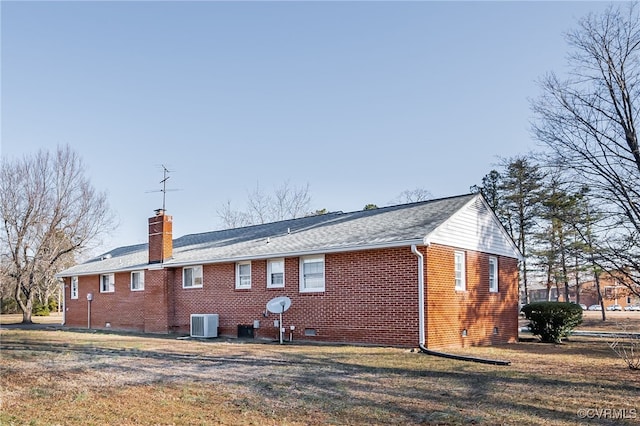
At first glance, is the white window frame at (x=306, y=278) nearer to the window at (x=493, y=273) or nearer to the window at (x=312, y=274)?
the window at (x=312, y=274)

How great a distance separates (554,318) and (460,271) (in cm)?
463

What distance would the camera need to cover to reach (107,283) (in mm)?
25781

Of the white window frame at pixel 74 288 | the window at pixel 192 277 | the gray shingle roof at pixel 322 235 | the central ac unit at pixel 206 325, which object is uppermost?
the gray shingle roof at pixel 322 235

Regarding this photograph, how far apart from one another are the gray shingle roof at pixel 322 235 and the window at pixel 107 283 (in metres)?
0.48

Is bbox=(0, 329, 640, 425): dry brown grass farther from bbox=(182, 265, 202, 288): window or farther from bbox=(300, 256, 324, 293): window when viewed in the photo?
bbox=(182, 265, 202, 288): window

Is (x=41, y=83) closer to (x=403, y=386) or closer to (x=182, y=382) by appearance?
(x=182, y=382)

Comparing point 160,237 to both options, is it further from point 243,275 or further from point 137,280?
point 243,275

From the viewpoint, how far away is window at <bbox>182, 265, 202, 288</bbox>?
68.1ft

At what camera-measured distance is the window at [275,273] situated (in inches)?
699

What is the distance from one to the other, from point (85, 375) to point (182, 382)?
79.6 inches

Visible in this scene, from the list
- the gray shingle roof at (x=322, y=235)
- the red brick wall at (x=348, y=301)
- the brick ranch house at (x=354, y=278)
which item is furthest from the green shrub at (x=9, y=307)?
the red brick wall at (x=348, y=301)

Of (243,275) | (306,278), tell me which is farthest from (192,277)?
(306,278)

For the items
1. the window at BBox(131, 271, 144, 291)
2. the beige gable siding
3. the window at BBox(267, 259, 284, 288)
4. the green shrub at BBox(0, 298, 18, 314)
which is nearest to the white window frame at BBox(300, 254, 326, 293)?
the window at BBox(267, 259, 284, 288)

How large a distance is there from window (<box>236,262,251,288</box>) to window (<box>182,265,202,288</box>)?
2283 millimetres
